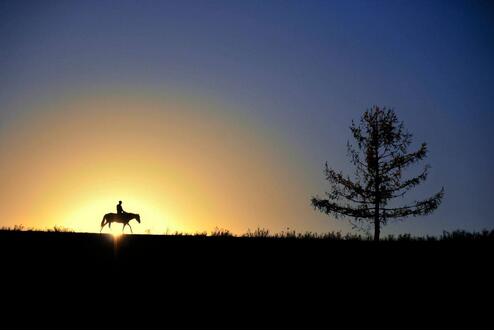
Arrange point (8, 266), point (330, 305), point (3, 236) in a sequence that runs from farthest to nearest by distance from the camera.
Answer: point (3, 236) < point (8, 266) < point (330, 305)

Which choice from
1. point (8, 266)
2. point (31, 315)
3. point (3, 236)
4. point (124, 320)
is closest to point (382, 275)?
point (124, 320)

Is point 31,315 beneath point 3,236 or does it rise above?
beneath

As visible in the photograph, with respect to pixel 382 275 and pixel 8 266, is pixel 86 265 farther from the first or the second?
pixel 382 275

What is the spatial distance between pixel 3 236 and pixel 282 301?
11.2 m

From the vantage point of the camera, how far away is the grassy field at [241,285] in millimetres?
9008

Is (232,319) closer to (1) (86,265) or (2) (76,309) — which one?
(2) (76,309)

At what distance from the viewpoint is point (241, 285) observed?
36.9ft

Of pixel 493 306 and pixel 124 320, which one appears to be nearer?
pixel 124 320

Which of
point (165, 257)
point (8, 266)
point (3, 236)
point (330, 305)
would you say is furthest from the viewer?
point (3, 236)

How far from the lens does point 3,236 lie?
17406mm

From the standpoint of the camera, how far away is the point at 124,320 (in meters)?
8.66

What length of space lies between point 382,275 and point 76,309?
22.3 ft

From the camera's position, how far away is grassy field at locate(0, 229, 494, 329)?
29.6ft

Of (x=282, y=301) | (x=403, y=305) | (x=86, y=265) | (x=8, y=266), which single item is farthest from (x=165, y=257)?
(x=403, y=305)
